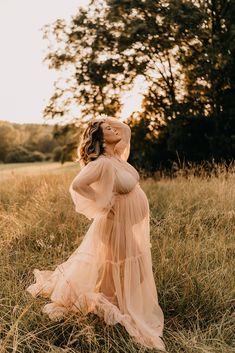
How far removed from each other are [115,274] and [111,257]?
0.12 m

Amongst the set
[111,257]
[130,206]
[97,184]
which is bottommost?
[111,257]

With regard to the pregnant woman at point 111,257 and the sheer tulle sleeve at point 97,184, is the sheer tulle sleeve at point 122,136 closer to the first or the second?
the pregnant woman at point 111,257

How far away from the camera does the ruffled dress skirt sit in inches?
140

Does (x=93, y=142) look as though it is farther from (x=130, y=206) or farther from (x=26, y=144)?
(x=26, y=144)

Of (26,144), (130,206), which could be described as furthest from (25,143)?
(130,206)

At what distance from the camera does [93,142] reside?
3.57 metres

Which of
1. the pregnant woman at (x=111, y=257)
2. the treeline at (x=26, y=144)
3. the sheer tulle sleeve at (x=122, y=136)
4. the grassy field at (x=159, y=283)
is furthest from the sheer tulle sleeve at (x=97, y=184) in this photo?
the treeline at (x=26, y=144)

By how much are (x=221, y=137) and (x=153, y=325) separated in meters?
9.12

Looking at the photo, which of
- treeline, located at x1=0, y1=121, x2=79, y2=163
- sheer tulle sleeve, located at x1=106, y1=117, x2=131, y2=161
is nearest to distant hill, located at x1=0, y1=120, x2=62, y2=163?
treeline, located at x1=0, y1=121, x2=79, y2=163

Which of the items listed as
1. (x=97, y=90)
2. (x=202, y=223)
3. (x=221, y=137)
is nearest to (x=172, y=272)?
(x=202, y=223)

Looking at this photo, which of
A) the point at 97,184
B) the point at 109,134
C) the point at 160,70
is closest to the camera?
the point at 97,184

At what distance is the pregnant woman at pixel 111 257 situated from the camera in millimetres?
3506

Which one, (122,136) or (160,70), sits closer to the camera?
(122,136)

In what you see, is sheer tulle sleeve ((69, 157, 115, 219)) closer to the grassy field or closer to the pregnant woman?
the pregnant woman
